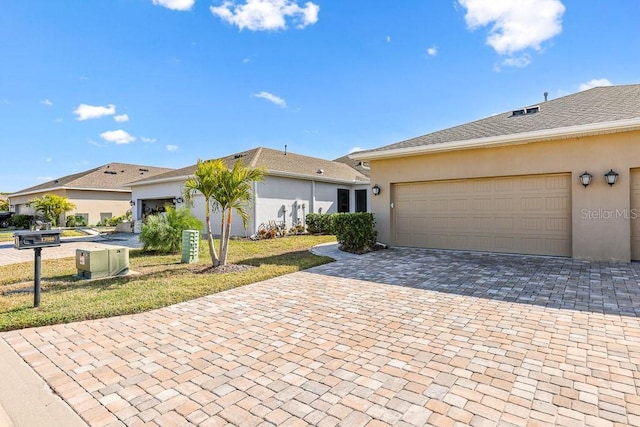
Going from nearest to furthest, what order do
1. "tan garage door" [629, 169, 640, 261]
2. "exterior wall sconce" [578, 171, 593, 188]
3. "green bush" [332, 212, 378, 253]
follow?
1. "tan garage door" [629, 169, 640, 261]
2. "exterior wall sconce" [578, 171, 593, 188]
3. "green bush" [332, 212, 378, 253]

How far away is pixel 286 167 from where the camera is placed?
57.1ft

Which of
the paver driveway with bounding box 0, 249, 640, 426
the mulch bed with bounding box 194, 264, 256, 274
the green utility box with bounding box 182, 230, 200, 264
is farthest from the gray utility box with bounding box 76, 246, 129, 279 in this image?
the paver driveway with bounding box 0, 249, 640, 426

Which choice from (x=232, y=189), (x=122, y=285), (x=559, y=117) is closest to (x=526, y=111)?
(x=559, y=117)

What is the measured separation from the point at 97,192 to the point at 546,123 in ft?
97.2

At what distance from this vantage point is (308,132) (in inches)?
861

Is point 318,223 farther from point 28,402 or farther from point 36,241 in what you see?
point 28,402

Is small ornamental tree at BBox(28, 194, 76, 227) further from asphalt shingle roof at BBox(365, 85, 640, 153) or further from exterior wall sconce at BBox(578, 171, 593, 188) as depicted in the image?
exterior wall sconce at BBox(578, 171, 593, 188)

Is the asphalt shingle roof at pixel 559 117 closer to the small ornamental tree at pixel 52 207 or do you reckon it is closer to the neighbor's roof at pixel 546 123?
the neighbor's roof at pixel 546 123

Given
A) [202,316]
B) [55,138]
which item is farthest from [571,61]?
[55,138]

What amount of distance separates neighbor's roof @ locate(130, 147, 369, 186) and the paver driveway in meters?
11.5

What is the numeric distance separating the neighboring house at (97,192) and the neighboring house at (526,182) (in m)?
20.8

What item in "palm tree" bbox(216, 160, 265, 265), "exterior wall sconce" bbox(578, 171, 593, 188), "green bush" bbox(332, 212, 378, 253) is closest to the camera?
"palm tree" bbox(216, 160, 265, 265)

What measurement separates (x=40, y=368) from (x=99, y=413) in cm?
129

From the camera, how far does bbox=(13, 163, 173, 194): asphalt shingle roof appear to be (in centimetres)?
2572
